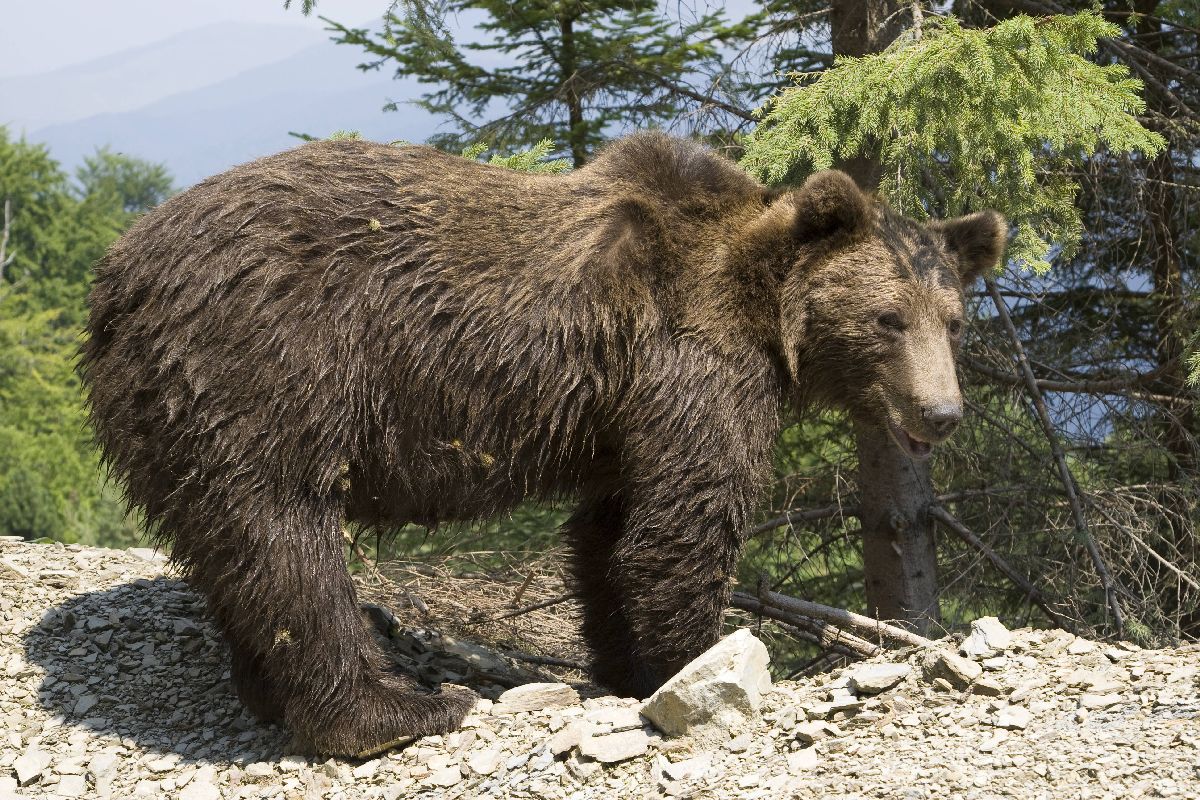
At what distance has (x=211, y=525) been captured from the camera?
16.6 feet

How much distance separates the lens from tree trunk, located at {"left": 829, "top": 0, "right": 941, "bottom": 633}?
8.48 metres

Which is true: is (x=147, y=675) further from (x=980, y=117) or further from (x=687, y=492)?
(x=980, y=117)

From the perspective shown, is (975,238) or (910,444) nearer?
(910,444)

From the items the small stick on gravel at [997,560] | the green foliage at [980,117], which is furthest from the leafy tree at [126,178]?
the green foliage at [980,117]

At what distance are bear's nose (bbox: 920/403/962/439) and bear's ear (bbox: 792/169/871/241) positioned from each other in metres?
0.92

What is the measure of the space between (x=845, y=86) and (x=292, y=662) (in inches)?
156

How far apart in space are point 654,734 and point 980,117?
3.49 meters

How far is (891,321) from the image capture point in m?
5.59

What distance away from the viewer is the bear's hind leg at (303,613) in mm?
5035

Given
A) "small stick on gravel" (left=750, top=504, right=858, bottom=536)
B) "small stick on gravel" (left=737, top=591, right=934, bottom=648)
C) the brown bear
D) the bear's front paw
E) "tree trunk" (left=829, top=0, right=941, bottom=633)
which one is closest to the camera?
the brown bear

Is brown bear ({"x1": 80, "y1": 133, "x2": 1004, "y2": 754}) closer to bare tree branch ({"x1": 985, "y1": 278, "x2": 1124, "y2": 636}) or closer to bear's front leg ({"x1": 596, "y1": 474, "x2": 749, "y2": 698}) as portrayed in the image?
bear's front leg ({"x1": 596, "y1": 474, "x2": 749, "y2": 698})

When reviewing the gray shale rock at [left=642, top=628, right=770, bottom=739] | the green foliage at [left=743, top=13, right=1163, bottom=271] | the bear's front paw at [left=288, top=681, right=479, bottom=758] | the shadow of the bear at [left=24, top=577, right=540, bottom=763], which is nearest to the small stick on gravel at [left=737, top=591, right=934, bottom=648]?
the gray shale rock at [left=642, top=628, right=770, bottom=739]

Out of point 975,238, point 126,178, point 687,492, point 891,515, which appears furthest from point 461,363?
point 126,178

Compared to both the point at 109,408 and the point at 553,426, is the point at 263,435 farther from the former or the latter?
the point at 553,426
